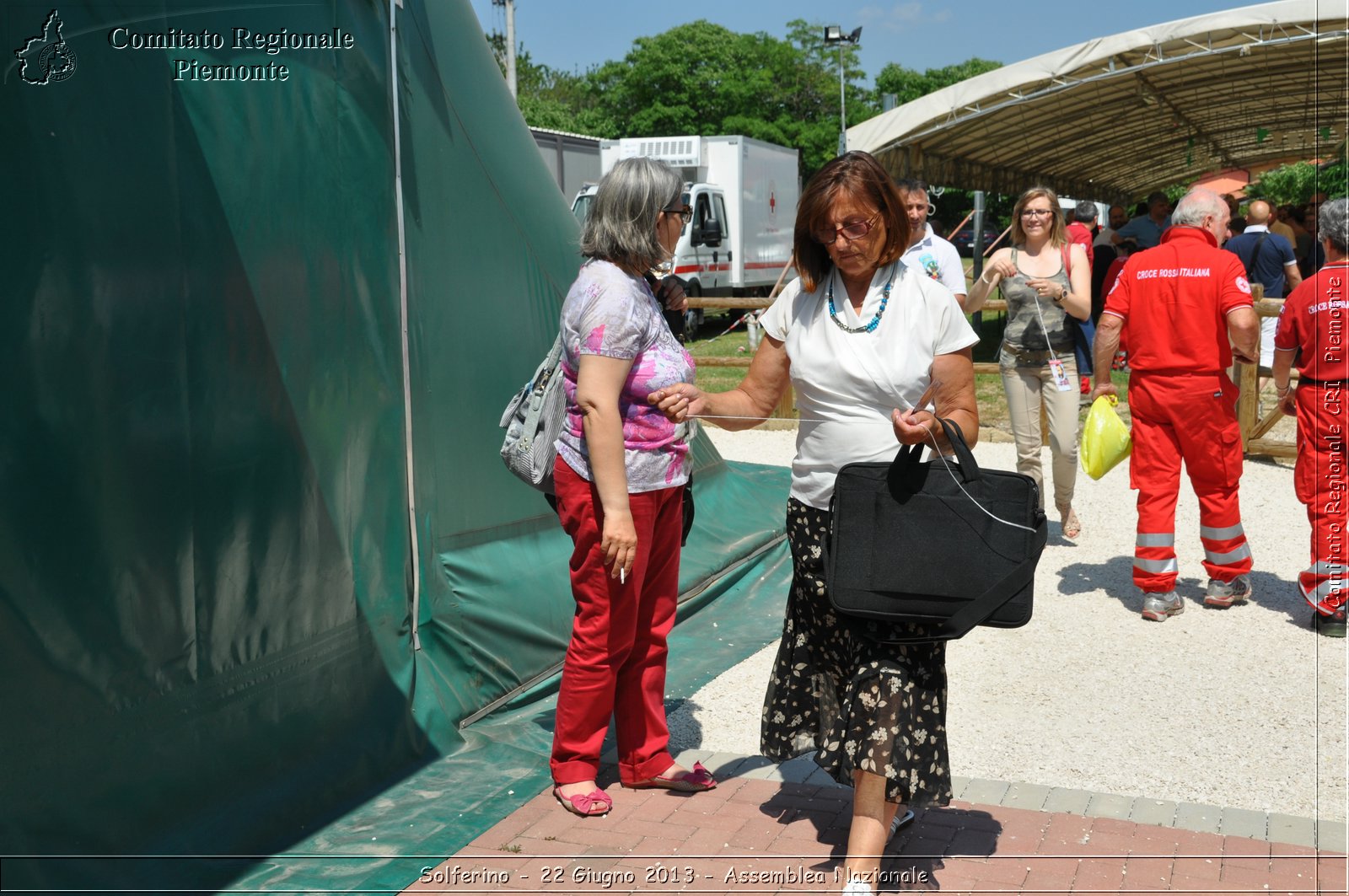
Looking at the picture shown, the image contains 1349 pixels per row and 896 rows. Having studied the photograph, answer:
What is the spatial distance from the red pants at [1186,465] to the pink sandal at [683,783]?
2.97 m

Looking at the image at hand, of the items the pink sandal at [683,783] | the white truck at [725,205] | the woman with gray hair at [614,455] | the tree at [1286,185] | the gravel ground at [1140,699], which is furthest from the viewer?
the tree at [1286,185]

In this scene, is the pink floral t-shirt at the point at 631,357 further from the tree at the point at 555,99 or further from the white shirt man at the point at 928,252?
the tree at the point at 555,99

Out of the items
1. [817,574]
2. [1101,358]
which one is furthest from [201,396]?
[1101,358]

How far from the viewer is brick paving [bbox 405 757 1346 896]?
10.8 feet

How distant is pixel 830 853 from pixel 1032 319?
13.6ft

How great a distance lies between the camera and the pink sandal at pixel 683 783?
393 cm

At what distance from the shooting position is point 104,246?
3143mm

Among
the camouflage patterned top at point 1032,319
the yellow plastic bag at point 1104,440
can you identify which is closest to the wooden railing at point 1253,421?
the camouflage patterned top at point 1032,319

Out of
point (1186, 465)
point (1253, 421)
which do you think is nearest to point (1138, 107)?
point (1253, 421)

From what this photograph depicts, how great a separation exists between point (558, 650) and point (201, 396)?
200 centimetres

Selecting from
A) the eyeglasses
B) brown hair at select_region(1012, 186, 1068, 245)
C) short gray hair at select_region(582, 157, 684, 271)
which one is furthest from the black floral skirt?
brown hair at select_region(1012, 186, 1068, 245)

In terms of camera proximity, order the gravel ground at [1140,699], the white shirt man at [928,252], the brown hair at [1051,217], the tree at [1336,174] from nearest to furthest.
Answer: the gravel ground at [1140,699] < the white shirt man at [928,252] < the brown hair at [1051,217] < the tree at [1336,174]

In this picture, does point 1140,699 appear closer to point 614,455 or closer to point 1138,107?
point 614,455

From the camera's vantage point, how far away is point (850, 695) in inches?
126
